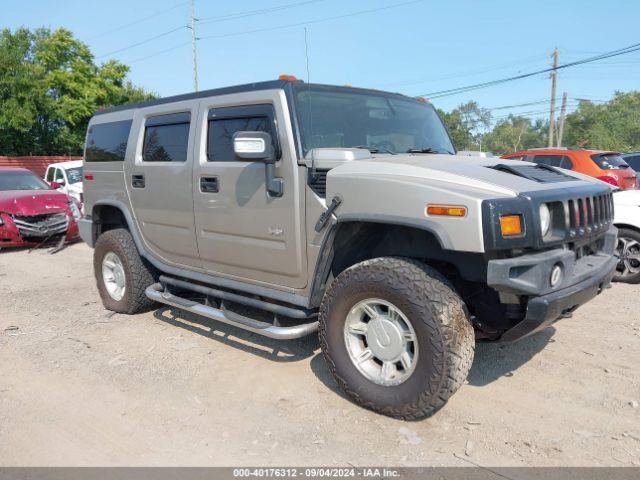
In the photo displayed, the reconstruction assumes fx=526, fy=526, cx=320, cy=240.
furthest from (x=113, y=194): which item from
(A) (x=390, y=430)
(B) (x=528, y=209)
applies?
(B) (x=528, y=209)

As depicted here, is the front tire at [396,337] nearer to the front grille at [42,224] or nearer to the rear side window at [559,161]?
the rear side window at [559,161]

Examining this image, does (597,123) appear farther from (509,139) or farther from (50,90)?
(50,90)

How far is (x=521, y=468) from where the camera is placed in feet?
8.82

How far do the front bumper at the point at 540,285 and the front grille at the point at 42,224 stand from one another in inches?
354

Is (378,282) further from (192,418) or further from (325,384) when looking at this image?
(192,418)

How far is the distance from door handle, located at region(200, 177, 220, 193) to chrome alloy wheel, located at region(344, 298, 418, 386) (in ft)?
5.10

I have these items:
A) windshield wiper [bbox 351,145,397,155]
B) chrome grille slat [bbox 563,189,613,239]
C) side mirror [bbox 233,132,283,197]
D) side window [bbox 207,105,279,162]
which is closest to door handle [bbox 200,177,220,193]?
side window [bbox 207,105,279,162]

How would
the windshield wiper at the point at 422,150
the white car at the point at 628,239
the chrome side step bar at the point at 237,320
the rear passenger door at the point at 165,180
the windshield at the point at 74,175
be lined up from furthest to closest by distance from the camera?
the windshield at the point at 74,175, the white car at the point at 628,239, the rear passenger door at the point at 165,180, the windshield wiper at the point at 422,150, the chrome side step bar at the point at 237,320

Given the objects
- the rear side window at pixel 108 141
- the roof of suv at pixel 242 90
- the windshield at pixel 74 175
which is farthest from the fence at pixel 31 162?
the roof of suv at pixel 242 90

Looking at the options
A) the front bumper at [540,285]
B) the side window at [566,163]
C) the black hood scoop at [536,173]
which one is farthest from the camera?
the side window at [566,163]

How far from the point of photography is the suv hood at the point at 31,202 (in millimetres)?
Answer: 9438

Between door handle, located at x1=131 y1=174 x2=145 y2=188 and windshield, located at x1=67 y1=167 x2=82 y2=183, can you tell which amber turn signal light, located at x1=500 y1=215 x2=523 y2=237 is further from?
windshield, located at x1=67 y1=167 x2=82 y2=183

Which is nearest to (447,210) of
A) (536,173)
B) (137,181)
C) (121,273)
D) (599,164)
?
(536,173)

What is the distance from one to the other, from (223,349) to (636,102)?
241ft
